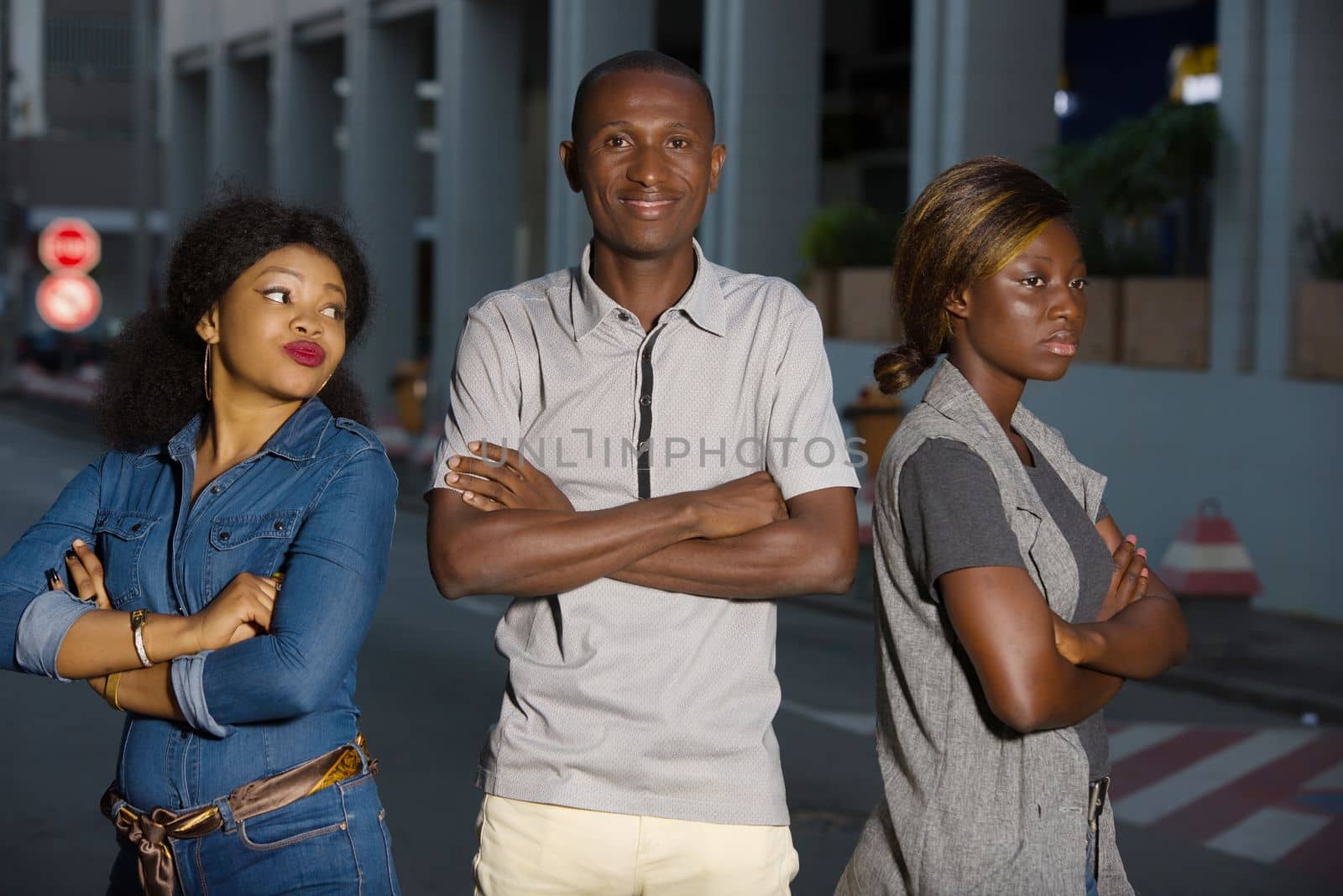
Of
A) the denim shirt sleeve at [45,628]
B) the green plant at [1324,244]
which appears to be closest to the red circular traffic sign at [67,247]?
the green plant at [1324,244]

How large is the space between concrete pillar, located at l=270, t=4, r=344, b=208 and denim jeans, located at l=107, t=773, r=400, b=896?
28727mm

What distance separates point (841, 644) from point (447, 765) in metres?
3.86

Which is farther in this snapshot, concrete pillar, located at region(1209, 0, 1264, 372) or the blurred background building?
concrete pillar, located at region(1209, 0, 1264, 372)

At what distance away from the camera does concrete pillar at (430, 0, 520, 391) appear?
25.1 metres

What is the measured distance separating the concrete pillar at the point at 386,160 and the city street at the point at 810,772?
17.1 metres

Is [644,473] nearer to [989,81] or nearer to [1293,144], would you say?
[1293,144]

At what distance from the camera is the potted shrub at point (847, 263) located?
17.4 metres

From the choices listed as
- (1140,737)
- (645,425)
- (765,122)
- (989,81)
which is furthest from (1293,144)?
(645,425)

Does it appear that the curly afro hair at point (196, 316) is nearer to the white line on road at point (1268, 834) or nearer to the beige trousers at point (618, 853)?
the beige trousers at point (618, 853)

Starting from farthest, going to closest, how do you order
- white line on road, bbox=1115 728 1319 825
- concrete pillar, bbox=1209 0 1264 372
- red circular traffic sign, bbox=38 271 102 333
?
red circular traffic sign, bbox=38 271 102 333, concrete pillar, bbox=1209 0 1264 372, white line on road, bbox=1115 728 1319 825

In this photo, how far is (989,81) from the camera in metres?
15.7

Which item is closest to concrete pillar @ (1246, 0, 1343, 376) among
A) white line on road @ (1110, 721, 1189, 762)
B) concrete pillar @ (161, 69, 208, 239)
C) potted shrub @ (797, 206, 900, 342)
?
white line on road @ (1110, 721, 1189, 762)

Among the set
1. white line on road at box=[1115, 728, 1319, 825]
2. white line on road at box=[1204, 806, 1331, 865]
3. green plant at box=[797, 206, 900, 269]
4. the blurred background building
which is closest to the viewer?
white line on road at box=[1204, 806, 1331, 865]

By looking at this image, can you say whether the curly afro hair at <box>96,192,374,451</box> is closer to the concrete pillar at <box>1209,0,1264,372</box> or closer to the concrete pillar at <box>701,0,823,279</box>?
the concrete pillar at <box>1209,0,1264,372</box>
